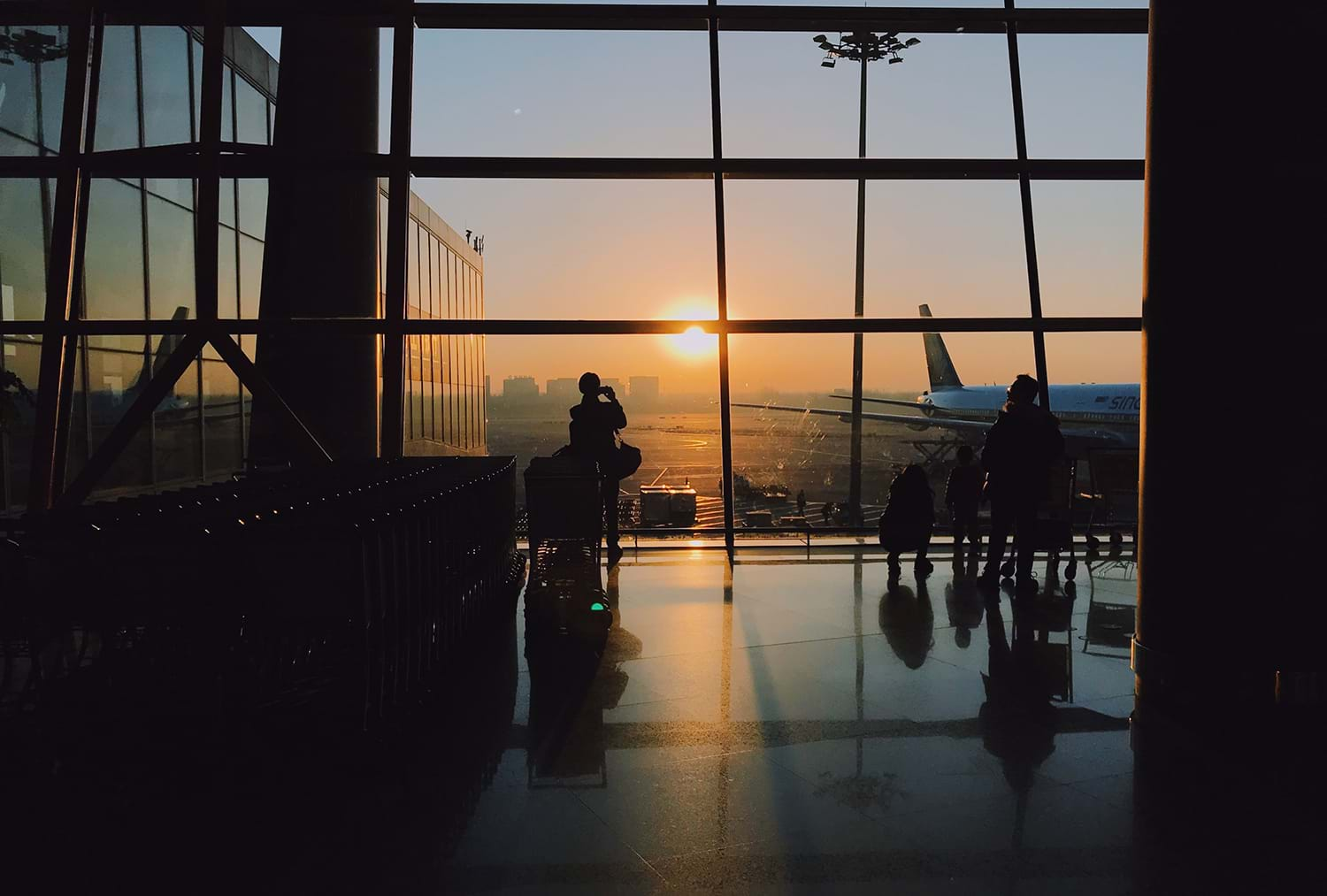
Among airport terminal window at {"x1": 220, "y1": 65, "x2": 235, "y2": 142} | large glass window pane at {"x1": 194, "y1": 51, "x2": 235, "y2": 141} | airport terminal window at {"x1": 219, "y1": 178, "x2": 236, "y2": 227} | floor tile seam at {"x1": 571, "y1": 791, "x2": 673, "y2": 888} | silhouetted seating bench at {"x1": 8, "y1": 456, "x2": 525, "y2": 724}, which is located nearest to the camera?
floor tile seam at {"x1": 571, "y1": 791, "x2": 673, "y2": 888}

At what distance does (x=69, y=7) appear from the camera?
9.33 m

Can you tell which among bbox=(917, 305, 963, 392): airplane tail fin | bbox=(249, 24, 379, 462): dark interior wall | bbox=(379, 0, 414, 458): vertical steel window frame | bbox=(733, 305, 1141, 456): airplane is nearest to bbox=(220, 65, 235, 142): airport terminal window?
bbox=(249, 24, 379, 462): dark interior wall

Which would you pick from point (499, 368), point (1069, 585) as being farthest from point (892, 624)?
point (499, 368)

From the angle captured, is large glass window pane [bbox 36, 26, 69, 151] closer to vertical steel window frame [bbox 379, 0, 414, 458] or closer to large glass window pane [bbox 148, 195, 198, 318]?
large glass window pane [bbox 148, 195, 198, 318]

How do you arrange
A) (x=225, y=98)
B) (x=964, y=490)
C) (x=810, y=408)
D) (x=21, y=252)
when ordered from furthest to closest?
(x=225, y=98) < (x=21, y=252) < (x=810, y=408) < (x=964, y=490)

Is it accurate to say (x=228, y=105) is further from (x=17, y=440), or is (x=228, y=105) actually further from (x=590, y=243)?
(x=590, y=243)

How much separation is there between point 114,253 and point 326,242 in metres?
3.87

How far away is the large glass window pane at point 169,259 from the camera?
12.7 meters

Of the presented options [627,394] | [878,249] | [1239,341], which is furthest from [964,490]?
[1239,341]

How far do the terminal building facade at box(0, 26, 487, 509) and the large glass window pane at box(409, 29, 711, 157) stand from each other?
3.17 ft

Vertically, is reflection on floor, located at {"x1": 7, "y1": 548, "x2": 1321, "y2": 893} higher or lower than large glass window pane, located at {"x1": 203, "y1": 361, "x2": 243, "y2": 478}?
lower

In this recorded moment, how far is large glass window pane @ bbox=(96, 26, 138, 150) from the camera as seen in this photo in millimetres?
11570

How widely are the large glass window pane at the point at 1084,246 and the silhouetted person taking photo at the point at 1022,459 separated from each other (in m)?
2.40

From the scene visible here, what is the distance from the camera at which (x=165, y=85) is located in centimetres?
1288
